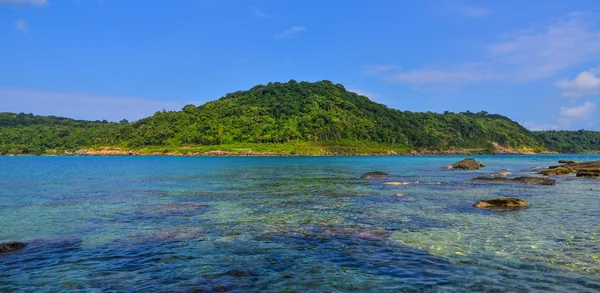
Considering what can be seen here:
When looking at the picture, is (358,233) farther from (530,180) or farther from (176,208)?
(530,180)

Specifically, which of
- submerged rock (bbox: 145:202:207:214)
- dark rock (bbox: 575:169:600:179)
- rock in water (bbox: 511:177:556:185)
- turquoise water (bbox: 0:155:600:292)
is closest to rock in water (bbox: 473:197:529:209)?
turquoise water (bbox: 0:155:600:292)

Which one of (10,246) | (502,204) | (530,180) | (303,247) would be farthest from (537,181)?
(10,246)

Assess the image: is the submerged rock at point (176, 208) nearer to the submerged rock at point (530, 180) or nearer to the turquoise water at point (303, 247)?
the turquoise water at point (303, 247)

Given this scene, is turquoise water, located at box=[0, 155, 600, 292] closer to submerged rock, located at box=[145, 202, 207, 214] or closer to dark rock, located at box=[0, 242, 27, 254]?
submerged rock, located at box=[145, 202, 207, 214]

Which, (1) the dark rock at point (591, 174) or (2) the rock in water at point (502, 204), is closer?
(2) the rock in water at point (502, 204)

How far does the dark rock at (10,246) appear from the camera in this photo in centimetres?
1524

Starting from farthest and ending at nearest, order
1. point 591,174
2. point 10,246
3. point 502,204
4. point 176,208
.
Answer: point 591,174 → point 176,208 → point 502,204 → point 10,246

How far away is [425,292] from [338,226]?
31.7ft

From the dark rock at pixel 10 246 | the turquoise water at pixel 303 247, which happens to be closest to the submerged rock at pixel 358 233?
the turquoise water at pixel 303 247

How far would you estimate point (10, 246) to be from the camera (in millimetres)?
15562

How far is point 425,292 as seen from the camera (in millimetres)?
10445

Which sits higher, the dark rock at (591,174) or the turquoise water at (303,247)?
the dark rock at (591,174)

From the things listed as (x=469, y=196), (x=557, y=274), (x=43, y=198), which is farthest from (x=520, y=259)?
(x=43, y=198)

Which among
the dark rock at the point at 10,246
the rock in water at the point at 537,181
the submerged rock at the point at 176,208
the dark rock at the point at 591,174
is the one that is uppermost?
the dark rock at the point at 591,174
